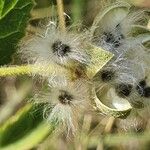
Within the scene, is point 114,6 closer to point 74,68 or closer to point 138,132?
point 74,68

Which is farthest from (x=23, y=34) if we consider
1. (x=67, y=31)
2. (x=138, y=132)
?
(x=138, y=132)

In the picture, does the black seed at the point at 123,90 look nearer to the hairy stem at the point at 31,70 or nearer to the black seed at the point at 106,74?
the black seed at the point at 106,74

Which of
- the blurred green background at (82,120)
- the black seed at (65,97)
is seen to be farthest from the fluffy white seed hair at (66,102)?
the blurred green background at (82,120)

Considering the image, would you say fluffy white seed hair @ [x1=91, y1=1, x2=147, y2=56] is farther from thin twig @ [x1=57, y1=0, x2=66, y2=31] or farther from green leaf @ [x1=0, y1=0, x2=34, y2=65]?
green leaf @ [x1=0, y1=0, x2=34, y2=65]

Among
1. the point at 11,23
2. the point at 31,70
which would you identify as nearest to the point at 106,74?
the point at 31,70

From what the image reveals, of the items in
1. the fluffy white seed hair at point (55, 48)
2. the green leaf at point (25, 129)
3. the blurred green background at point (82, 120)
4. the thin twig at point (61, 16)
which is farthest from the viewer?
the blurred green background at point (82, 120)

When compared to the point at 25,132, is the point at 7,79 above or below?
below

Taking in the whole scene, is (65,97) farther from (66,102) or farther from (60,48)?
(60,48)
